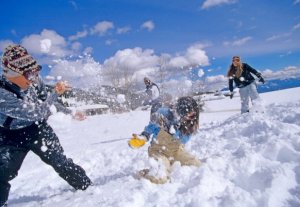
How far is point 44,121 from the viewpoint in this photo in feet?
13.0

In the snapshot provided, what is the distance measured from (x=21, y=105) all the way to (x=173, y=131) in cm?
202

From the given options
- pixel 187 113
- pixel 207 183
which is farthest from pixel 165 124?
pixel 207 183

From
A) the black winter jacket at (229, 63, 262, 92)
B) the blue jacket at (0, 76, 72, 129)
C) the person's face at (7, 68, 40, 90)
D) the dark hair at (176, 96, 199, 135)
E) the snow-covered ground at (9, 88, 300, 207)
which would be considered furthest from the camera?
the black winter jacket at (229, 63, 262, 92)

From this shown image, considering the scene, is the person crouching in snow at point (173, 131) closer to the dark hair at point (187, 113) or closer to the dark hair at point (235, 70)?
the dark hair at point (187, 113)

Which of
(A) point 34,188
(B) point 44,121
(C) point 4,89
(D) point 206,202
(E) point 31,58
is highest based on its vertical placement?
(E) point 31,58

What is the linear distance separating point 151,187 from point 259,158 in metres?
1.32

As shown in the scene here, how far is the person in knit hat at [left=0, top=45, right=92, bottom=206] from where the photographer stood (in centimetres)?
353

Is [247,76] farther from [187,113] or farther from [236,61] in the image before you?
[187,113]

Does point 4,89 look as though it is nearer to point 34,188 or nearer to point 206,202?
point 34,188

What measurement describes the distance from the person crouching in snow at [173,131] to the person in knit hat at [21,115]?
1205 millimetres

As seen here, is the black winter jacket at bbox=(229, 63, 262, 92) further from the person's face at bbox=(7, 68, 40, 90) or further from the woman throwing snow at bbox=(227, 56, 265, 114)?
the person's face at bbox=(7, 68, 40, 90)

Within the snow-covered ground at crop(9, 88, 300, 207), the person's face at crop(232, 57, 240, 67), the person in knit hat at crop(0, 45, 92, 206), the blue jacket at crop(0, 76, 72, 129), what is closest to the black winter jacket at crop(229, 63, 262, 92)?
the person's face at crop(232, 57, 240, 67)

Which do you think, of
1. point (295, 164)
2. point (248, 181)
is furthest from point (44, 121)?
point (295, 164)

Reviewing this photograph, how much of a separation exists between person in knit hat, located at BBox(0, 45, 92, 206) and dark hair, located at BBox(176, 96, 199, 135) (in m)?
1.53
